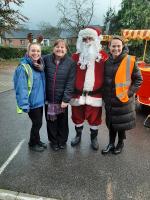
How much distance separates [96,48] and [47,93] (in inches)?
39.8

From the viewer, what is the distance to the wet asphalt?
3.77 meters

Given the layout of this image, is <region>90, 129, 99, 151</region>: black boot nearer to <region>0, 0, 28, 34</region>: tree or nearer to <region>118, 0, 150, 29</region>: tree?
<region>0, 0, 28, 34</region>: tree

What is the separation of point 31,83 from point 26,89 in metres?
0.13

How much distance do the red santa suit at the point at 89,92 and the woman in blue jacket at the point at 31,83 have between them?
57cm

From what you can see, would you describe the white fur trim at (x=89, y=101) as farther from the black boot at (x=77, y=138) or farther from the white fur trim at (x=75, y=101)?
the black boot at (x=77, y=138)

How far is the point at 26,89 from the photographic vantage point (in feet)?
14.4

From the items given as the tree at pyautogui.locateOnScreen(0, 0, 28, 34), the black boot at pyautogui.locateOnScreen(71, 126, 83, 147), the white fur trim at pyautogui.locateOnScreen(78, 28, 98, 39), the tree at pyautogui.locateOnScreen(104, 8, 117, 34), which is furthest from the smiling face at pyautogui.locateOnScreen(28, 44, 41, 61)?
the tree at pyautogui.locateOnScreen(104, 8, 117, 34)

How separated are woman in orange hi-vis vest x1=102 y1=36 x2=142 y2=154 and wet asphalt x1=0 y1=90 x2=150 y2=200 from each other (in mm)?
611

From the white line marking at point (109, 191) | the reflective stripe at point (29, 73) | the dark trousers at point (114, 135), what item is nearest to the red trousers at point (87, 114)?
the dark trousers at point (114, 135)

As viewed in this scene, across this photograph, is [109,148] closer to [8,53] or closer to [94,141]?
[94,141]

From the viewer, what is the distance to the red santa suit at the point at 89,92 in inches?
184

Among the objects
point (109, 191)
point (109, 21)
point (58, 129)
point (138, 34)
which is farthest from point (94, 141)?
point (109, 21)

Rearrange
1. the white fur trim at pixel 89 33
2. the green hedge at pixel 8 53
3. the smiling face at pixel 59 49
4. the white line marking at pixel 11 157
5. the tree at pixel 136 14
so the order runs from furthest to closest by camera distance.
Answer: the tree at pixel 136 14 < the green hedge at pixel 8 53 < the white fur trim at pixel 89 33 < the smiling face at pixel 59 49 < the white line marking at pixel 11 157

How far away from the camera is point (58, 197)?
11.9 ft
